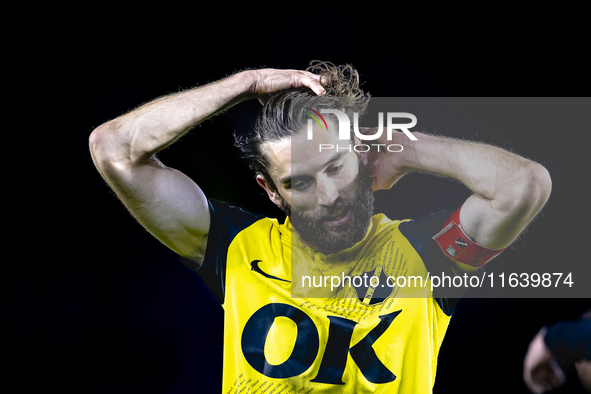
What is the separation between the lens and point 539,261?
1.67 m

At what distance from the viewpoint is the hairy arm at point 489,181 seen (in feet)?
3.62

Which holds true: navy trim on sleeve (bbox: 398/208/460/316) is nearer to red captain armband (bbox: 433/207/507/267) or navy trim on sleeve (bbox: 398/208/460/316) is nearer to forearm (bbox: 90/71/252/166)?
red captain armband (bbox: 433/207/507/267)

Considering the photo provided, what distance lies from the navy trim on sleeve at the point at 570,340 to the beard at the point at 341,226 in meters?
0.65

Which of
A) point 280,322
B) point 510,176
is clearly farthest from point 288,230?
point 510,176

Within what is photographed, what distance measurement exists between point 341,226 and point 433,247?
0.29 m

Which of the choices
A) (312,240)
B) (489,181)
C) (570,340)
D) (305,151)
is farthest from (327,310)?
(570,340)

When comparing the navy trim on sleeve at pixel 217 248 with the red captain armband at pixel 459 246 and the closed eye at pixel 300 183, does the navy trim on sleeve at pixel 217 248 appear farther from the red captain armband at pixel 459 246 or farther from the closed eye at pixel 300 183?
the red captain armband at pixel 459 246

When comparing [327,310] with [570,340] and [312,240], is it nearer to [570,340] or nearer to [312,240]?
[312,240]

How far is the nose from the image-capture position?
1307 mm

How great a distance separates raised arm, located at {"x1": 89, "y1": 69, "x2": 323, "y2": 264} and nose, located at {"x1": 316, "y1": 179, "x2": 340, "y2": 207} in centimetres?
28

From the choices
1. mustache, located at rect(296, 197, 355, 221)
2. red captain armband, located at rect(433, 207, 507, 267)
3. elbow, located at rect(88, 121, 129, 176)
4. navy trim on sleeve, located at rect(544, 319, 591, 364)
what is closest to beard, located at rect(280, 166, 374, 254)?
mustache, located at rect(296, 197, 355, 221)

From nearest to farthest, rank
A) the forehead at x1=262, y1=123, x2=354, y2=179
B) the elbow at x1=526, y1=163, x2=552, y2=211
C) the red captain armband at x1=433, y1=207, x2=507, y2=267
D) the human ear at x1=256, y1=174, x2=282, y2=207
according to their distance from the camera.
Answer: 1. the elbow at x1=526, y1=163, x2=552, y2=211
2. the red captain armband at x1=433, y1=207, x2=507, y2=267
3. the forehead at x1=262, y1=123, x2=354, y2=179
4. the human ear at x1=256, y1=174, x2=282, y2=207

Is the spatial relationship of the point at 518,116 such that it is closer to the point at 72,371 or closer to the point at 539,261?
the point at 539,261

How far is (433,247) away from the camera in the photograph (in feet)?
4.25
